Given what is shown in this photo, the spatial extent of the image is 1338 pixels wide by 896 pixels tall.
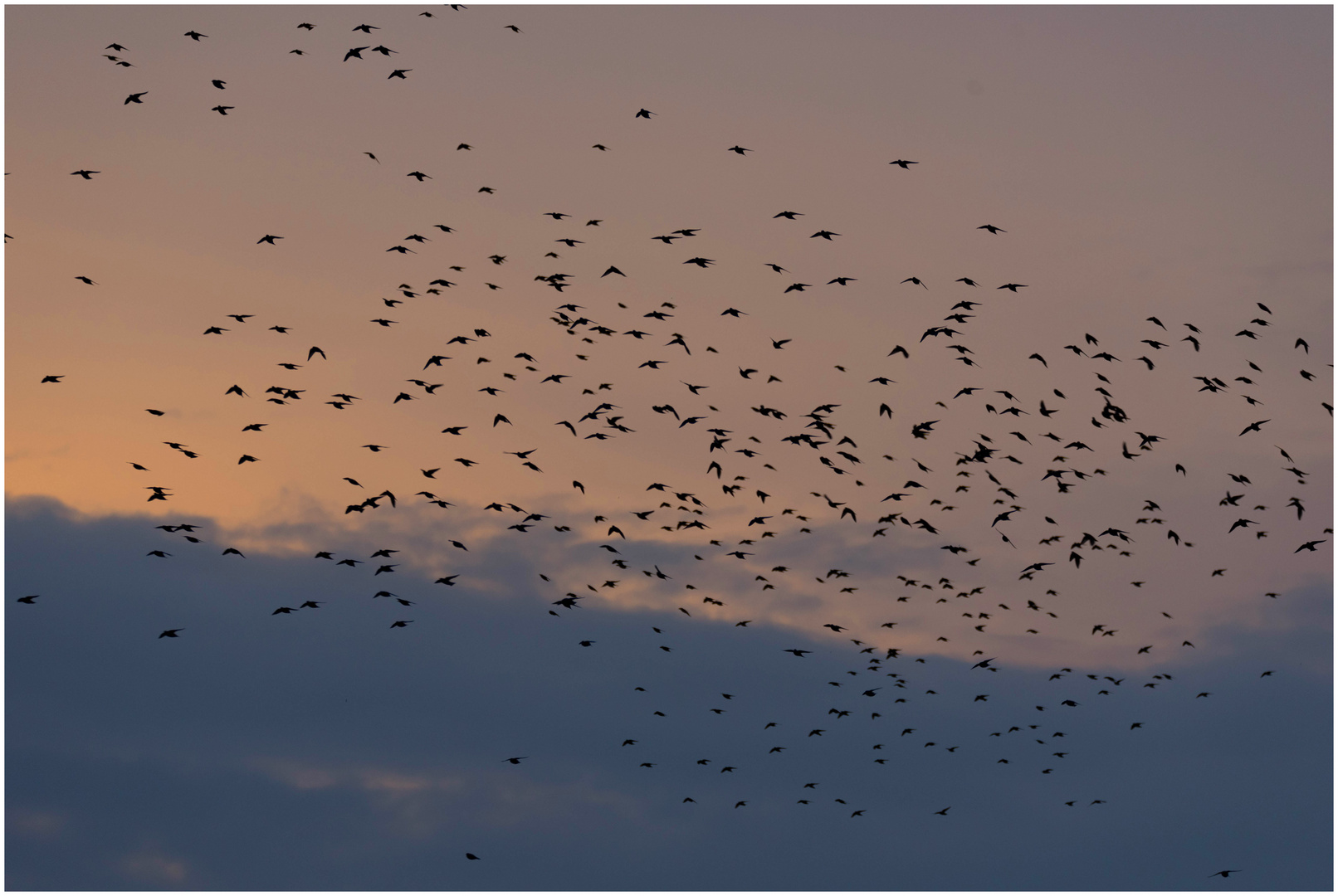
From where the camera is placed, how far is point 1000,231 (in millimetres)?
63281

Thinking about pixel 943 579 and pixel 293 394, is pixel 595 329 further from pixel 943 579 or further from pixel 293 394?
pixel 943 579

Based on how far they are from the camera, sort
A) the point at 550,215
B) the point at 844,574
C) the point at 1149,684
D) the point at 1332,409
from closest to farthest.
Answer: the point at 550,215 < the point at 1332,409 < the point at 844,574 < the point at 1149,684

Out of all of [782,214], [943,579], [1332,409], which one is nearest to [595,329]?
[782,214]

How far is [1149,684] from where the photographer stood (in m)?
103

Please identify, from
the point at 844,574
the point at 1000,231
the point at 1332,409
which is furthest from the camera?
the point at 844,574

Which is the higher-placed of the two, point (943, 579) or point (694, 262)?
point (694, 262)

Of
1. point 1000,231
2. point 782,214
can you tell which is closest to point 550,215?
point 782,214

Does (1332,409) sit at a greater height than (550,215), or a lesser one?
lesser

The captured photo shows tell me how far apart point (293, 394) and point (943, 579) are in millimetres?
43006

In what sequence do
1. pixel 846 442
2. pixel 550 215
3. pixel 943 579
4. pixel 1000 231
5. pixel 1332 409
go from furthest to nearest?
1. pixel 943 579
2. pixel 846 442
3. pixel 1332 409
4. pixel 550 215
5. pixel 1000 231

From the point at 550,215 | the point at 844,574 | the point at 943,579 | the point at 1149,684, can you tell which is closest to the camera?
the point at 550,215

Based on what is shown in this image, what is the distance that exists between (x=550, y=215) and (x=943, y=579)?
37342mm

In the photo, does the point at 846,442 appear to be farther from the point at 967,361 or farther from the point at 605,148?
the point at 605,148

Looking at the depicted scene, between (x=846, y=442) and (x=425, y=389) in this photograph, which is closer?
(x=425, y=389)
